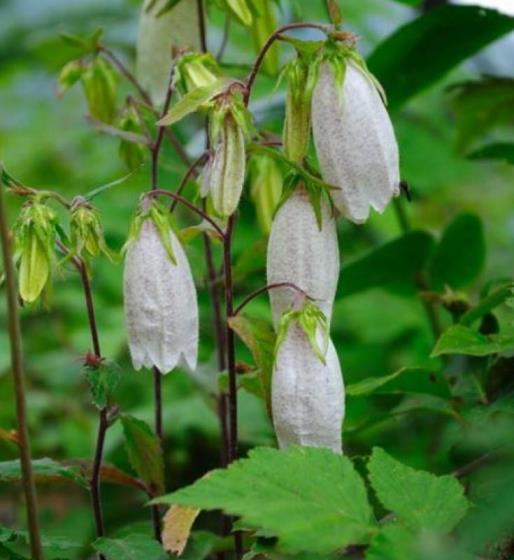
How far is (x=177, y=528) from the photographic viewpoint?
4.50 feet

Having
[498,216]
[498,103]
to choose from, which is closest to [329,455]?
[498,103]

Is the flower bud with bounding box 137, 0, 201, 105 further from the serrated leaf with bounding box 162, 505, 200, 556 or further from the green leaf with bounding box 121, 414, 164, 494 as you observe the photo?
the serrated leaf with bounding box 162, 505, 200, 556

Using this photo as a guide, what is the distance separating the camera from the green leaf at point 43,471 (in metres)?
1.38

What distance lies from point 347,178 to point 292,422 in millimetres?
286

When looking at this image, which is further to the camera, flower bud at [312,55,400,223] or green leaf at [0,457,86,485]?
green leaf at [0,457,86,485]

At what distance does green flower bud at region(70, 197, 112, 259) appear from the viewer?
1312 millimetres

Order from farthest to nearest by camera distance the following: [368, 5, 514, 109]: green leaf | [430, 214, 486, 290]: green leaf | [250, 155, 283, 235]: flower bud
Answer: [430, 214, 486, 290]: green leaf < [368, 5, 514, 109]: green leaf < [250, 155, 283, 235]: flower bud

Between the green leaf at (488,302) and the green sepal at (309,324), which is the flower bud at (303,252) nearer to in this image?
the green sepal at (309,324)

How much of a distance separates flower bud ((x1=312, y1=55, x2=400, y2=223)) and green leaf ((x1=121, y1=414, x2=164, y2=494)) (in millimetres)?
389

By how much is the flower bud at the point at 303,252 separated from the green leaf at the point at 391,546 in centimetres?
42

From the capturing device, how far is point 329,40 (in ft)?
4.22

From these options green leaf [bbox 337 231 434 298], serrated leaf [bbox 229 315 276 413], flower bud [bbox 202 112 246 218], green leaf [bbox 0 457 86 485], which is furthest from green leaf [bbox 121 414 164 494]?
green leaf [bbox 337 231 434 298]

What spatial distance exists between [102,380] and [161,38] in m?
0.69

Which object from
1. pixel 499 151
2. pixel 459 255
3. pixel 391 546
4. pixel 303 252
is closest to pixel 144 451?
pixel 303 252
